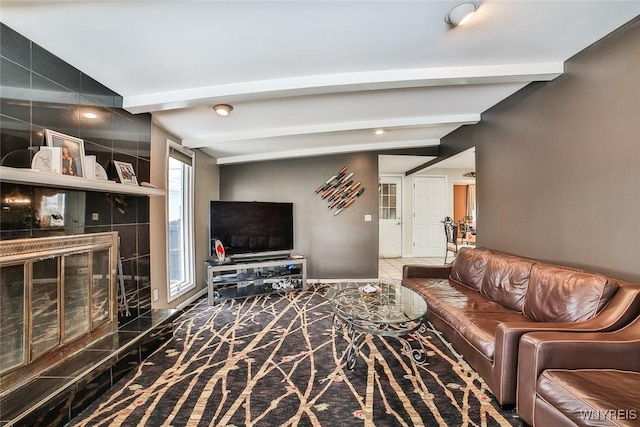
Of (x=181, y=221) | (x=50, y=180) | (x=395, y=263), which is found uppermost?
(x=50, y=180)

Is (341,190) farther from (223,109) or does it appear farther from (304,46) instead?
(304,46)

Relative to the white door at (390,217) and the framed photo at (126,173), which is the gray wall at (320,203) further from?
the framed photo at (126,173)

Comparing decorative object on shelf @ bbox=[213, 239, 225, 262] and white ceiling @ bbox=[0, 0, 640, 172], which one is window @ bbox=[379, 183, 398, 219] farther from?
decorative object on shelf @ bbox=[213, 239, 225, 262]

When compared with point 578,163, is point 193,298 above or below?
below

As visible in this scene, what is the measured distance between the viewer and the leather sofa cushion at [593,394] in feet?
3.62

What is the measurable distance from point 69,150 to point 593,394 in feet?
10.4

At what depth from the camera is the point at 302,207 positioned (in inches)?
190

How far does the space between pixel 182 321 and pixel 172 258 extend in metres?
0.91

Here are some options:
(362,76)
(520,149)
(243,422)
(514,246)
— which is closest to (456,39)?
(362,76)

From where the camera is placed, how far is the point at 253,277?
13.1ft

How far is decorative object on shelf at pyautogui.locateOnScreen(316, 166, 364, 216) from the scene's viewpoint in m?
4.82

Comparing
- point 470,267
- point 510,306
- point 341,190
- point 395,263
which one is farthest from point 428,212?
point 510,306

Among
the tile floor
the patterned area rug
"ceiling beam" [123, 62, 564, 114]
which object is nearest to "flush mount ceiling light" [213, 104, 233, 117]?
"ceiling beam" [123, 62, 564, 114]

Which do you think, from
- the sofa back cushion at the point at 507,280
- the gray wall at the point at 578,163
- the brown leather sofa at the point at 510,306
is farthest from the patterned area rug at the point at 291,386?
the gray wall at the point at 578,163
